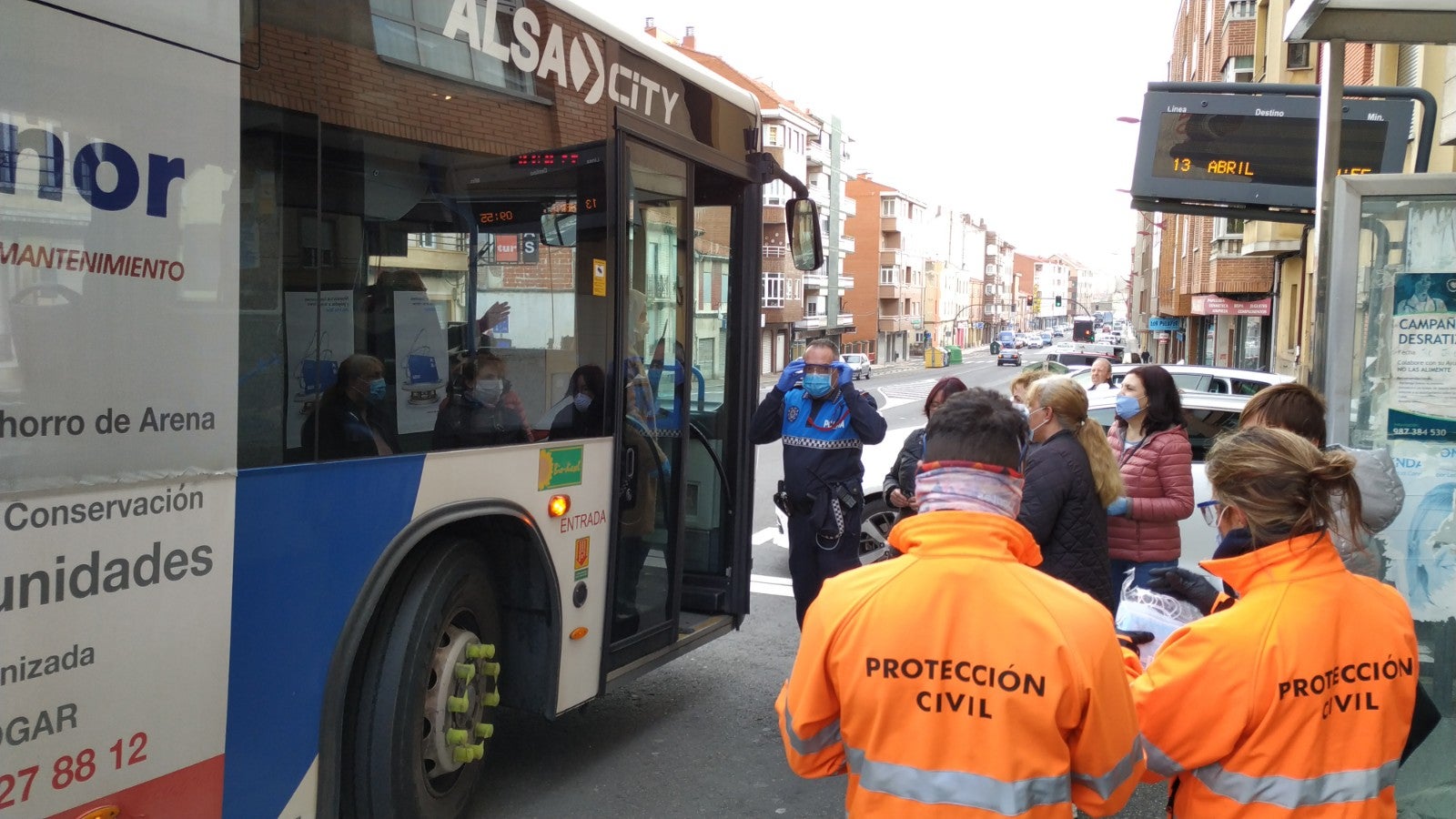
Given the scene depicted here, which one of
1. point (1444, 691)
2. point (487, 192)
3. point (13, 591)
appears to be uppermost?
point (487, 192)

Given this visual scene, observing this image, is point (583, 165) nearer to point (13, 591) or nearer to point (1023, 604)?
point (13, 591)

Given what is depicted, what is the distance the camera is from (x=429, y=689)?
400 centimetres

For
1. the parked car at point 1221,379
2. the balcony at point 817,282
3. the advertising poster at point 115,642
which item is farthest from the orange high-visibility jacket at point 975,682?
the balcony at point 817,282

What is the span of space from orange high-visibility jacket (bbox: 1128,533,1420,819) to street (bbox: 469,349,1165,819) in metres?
2.72

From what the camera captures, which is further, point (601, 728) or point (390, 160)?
point (601, 728)

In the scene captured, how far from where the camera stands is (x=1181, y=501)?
5.19 metres

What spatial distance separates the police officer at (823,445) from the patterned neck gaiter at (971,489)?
3787mm

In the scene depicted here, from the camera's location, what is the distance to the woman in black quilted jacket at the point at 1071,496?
4.36m

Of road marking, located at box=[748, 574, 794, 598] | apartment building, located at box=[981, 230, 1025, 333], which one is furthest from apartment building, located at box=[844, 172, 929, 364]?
road marking, located at box=[748, 574, 794, 598]

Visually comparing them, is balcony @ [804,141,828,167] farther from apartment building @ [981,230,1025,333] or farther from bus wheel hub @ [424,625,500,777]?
bus wheel hub @ [424,625,500,777]

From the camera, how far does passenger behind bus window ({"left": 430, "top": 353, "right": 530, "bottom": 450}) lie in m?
3.86

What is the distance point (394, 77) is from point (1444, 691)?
14.4 ft

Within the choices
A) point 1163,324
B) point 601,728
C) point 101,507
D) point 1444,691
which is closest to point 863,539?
point 601,728

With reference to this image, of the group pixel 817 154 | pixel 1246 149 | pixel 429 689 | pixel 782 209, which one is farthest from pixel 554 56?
pixel 817 154
